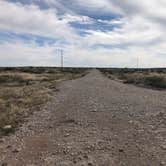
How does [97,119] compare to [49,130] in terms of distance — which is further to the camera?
[97,119]

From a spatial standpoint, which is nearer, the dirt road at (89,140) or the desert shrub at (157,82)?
the dirt road at (89,140)

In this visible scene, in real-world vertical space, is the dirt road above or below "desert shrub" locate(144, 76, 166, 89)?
above

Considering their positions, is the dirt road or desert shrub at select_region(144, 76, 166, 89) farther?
desert shrub at select_region(144, 76, 166, 89)

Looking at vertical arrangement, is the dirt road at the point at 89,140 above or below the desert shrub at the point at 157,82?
above

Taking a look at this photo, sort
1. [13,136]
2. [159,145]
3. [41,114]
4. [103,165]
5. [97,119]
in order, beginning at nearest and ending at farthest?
[103,165] → [159,145] → [13,136] → [97,119] → [41,114]

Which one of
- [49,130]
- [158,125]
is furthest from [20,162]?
[158,125]

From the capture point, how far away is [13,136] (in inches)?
409

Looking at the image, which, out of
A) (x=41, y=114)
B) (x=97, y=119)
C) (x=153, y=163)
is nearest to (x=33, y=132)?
(x=97, y=119)

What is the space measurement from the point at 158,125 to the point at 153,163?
4.35 metres

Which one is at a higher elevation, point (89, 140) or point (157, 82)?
point (89, 140)

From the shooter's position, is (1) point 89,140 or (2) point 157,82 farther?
(2) point 157,82

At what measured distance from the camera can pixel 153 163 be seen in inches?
288

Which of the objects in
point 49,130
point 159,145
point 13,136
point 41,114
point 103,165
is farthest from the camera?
point 41,114

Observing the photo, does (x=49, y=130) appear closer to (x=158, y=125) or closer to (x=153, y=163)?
(x=158, y=125)
